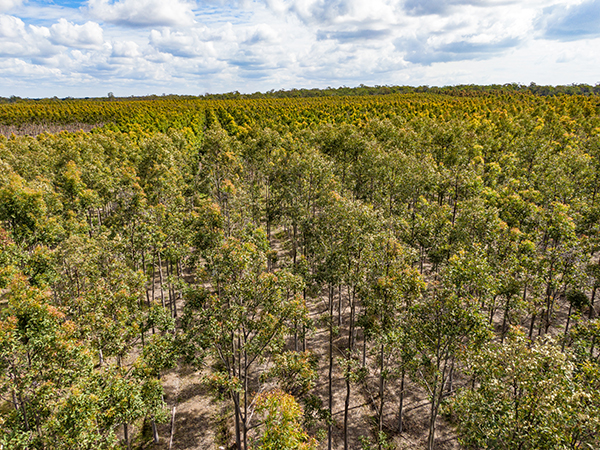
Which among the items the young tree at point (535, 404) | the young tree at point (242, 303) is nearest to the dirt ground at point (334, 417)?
the young tree at point (242, 303)

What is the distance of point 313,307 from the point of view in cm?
4291

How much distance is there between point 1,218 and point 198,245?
16392 millimetres

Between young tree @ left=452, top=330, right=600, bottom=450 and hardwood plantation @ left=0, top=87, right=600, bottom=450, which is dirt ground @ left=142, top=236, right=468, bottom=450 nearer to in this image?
hardwood plantation @ left=0, top=87, right=600, bottom=450

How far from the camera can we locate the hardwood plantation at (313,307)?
51.4 feet

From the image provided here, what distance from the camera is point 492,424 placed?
14344 millimetres

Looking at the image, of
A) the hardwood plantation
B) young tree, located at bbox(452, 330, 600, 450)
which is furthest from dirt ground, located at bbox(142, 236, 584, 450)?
young tree, located at bbox(452, 330, 600, 450)

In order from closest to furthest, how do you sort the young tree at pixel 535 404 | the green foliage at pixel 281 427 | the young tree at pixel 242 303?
the young tree at pixel 535 404 < the green foliage at pixel 281 427 < the young tree at pixel 242 303

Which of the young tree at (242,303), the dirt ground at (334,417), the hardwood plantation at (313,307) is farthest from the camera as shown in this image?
the dirt ground at (334,417)

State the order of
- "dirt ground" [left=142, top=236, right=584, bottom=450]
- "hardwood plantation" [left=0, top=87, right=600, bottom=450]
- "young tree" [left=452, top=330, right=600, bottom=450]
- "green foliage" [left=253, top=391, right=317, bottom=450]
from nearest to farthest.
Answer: "young tree" [left=452, top=330, right=600, bottom=450]
"green foliage" [left=253, top=391, right=317, bottom=450]
"hardwood plantation" [left=0, top=87, right=600, bottom=450]
"dirt ground" [left=142, top=236, right=584, bottom=450]

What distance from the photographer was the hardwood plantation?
15.7 meters

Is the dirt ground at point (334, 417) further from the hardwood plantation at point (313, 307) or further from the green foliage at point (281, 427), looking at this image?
the green foliage at point (281, 427)

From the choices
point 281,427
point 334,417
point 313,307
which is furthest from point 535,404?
point 313,307

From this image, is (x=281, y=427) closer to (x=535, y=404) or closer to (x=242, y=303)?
(x=242, y=303)

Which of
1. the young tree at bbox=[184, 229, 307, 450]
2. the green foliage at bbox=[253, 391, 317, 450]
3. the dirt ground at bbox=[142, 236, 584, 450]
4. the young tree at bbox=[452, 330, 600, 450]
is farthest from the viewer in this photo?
the dirt ground at bbox=[142, 236, 584, 450]
